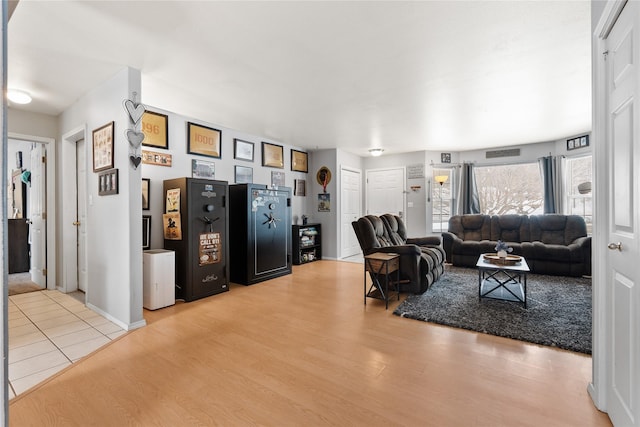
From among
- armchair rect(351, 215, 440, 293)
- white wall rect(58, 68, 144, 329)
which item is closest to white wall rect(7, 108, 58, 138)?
white wall rect(58, 68, 144, 329)

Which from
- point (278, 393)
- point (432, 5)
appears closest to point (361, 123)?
point (432, 5)

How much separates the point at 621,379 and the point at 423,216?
562 cm

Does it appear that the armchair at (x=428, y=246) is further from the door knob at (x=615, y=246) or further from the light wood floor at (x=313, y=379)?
the door knob at (x=615, y=246)

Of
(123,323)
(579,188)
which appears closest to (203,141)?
(123,323)

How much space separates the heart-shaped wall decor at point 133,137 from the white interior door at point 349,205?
4468 mm

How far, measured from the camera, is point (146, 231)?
3777 mm

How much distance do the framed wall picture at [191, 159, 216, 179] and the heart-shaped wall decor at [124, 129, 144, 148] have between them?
164 cm

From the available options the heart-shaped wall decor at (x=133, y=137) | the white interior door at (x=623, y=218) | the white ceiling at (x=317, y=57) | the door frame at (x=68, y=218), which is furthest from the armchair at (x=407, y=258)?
the door frame at (x=68, y=218)

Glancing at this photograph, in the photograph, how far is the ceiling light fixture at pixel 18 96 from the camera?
3.15 metres

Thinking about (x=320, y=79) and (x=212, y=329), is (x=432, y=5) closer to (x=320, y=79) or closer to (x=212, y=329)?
(x=320, y=79)

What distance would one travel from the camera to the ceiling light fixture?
3.15m

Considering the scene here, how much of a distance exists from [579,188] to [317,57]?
234 inches

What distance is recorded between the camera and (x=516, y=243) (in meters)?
5.13

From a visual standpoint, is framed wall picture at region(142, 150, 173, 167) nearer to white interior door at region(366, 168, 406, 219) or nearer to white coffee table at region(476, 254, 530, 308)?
white coffee table at region(476, 254, 530, 308)
